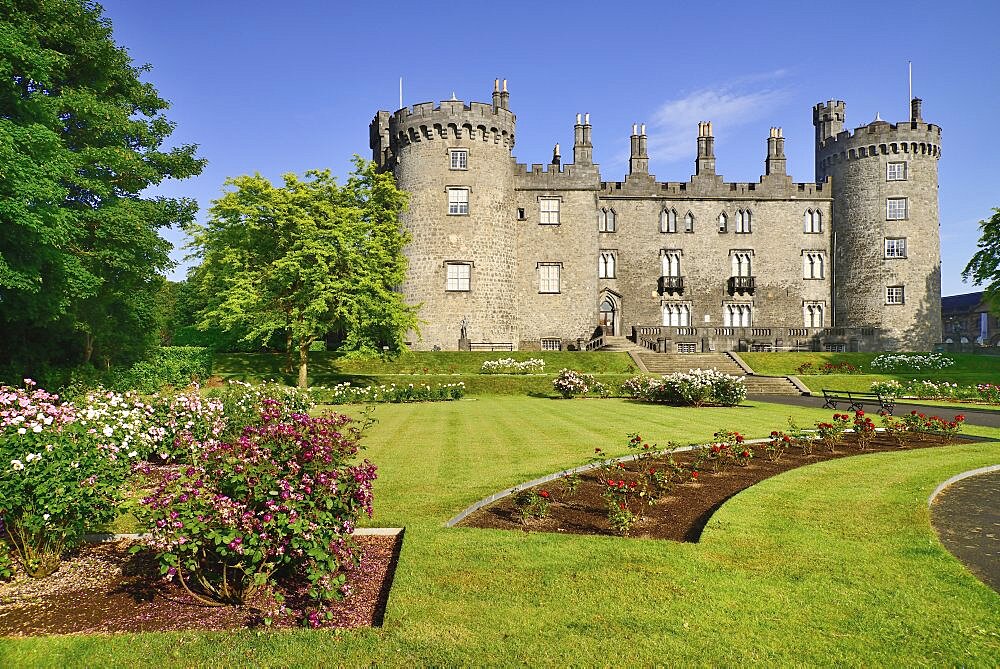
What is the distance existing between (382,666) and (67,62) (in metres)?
23.2

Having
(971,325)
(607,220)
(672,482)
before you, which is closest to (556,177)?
(607,220)

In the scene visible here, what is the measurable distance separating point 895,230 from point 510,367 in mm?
33723

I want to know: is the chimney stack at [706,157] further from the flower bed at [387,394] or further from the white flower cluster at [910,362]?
the flower bed at [387,394]

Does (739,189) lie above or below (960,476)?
above

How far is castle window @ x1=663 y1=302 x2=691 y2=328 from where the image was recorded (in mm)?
47500

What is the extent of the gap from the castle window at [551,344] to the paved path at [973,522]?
32.9m

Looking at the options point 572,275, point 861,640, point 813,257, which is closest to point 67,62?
point 861,640

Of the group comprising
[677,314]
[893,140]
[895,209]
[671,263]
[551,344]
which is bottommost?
[551,344]

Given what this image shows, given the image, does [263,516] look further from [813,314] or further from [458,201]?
[813,314]

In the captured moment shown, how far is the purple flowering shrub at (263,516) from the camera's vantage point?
5348 millimetres

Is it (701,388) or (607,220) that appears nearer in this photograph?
(701,388)

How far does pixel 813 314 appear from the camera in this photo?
158 ft

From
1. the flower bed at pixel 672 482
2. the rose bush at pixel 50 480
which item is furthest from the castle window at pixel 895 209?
the rose bush at pixel 50 480

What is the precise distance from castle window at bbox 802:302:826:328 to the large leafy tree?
43989 mm
